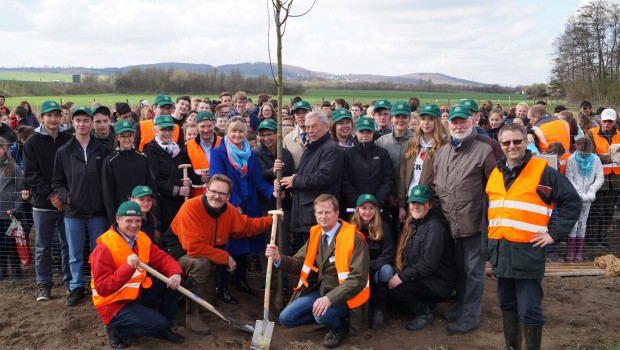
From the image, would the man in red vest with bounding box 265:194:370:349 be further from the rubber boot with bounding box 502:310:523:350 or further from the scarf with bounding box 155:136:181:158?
the scarf with bounding box 155:136:181:158

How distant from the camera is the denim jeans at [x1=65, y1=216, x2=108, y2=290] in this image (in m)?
6.25

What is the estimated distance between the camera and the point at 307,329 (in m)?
5.89

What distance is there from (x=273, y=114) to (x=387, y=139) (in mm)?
4409

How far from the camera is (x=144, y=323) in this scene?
536 centimetres

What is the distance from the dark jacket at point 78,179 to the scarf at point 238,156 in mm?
1529

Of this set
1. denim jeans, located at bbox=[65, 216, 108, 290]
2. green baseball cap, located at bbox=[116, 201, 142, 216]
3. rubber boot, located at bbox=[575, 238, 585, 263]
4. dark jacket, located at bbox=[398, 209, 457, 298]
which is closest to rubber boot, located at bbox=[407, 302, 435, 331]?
dark jacket, located at bbox=[398, 209, 457, 298]

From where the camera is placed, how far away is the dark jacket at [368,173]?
628 centimetres

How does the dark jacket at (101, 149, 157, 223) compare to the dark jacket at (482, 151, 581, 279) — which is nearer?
the dark jacket at (482, 151, 581, 279)

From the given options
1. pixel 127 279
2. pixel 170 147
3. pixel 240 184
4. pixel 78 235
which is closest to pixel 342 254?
pixel 240 184

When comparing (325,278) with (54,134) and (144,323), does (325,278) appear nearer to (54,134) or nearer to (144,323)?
(144,323)

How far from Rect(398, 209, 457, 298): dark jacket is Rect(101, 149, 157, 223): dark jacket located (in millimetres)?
3220

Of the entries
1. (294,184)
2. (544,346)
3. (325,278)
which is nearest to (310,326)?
(325,278)

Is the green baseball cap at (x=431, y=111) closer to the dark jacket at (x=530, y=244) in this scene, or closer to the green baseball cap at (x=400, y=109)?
the green baseball cap at (x=400, y=109)

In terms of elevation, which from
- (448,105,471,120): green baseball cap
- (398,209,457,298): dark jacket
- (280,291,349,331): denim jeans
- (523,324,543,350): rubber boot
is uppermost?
(448,105,471,120): green baseball cap
